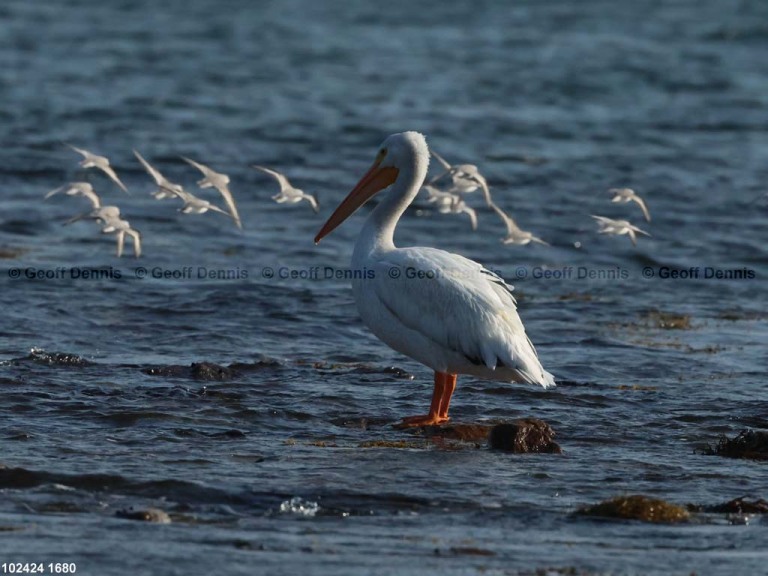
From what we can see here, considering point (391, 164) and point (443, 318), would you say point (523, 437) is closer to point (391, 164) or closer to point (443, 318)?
point (443, 318)

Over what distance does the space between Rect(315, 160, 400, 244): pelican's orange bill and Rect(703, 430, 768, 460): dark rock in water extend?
3.28 metres

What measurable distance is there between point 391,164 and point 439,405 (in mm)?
2078

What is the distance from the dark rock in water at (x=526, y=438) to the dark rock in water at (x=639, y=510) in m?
1.33

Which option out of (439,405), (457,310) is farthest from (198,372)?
(457,310)

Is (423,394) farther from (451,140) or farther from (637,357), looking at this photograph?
(451,140)

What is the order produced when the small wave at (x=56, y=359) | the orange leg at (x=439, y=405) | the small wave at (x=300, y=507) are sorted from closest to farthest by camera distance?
the small wave at (x=300, y=507), the orange leg at (x=439, y=405), the small wave at (x=56, y=359)

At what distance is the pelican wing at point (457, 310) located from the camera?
348 inches

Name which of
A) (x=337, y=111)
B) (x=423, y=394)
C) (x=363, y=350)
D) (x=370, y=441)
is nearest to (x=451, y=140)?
(x=337, y=111)

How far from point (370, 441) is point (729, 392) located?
305 cm

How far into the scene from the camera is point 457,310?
8906 mm

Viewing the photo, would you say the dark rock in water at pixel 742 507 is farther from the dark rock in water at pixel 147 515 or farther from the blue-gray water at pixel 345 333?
the dark rock in water at pixel 147 515

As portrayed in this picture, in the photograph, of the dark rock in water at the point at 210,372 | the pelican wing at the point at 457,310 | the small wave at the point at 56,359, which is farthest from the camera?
the small wave at the point at 56,359

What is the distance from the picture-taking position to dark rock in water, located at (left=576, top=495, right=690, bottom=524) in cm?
658

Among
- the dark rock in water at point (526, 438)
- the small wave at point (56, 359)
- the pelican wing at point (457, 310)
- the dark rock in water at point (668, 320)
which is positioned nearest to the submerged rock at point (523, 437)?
the dark rock in water at point (526, 438)
